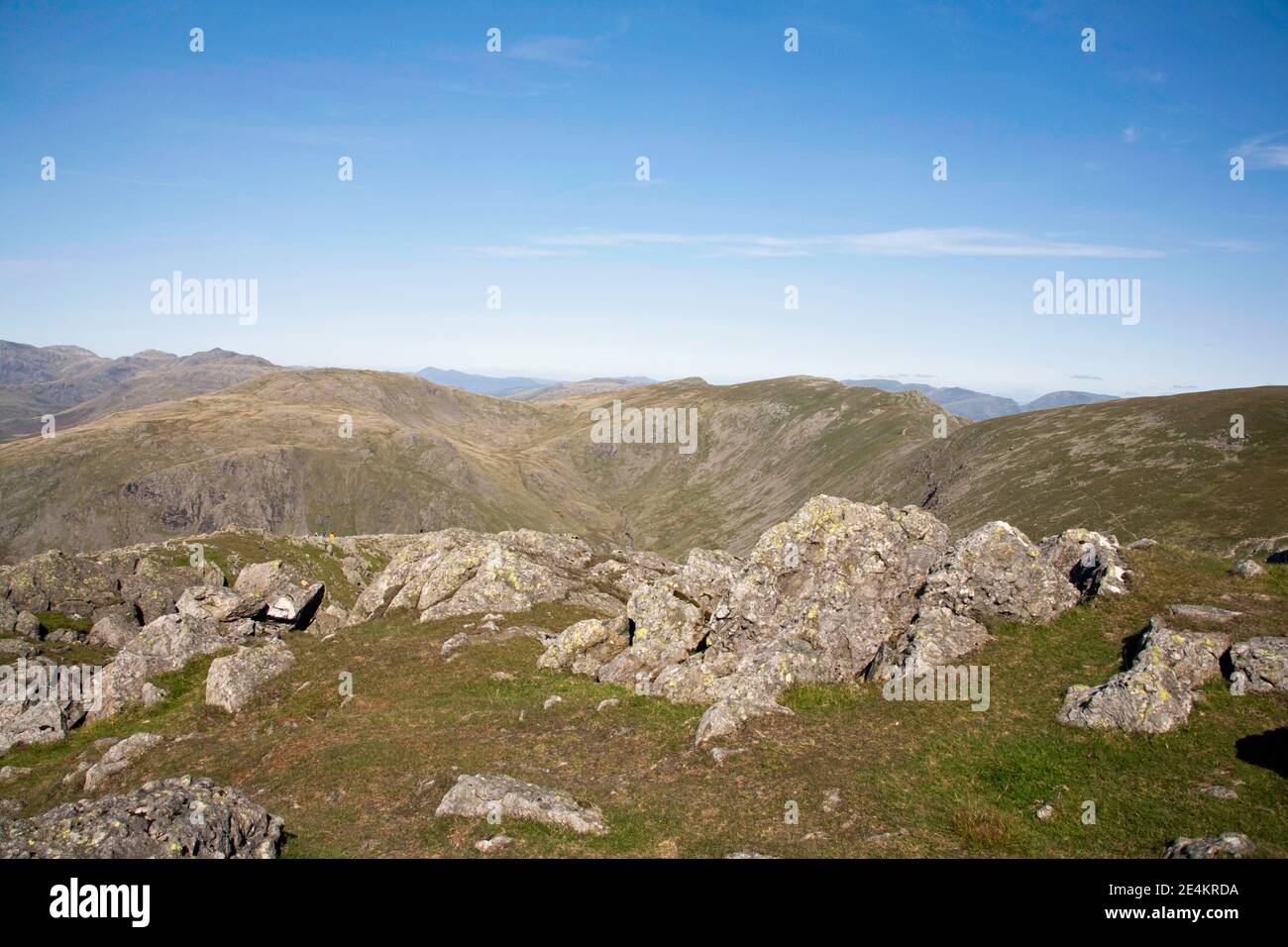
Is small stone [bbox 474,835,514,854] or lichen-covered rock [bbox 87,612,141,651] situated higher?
small stone [bbox 474,835,514,854]

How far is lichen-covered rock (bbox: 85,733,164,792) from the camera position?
28297mm

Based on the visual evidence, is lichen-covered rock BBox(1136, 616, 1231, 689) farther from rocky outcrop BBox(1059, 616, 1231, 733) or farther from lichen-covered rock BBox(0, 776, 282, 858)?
lichen-covered rock BBox(0, 776, 282, 858)

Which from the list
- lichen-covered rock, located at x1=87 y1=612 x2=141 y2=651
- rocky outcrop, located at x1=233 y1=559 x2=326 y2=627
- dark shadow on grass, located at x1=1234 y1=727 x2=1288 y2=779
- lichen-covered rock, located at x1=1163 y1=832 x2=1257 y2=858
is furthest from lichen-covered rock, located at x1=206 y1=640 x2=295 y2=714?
dark shadow on grass, located at x1=1234 y1=727 x2=1288 y2=779

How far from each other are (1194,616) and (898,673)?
37.7ft

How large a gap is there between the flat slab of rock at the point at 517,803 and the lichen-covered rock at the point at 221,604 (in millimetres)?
35032

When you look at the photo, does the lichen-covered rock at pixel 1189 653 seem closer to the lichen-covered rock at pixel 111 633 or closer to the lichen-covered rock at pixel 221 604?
the lichen-covered rock at pixel 221 604

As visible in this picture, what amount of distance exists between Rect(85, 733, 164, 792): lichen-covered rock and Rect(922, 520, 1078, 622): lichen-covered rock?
35604 mm

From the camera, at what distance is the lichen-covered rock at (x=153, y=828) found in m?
16.2

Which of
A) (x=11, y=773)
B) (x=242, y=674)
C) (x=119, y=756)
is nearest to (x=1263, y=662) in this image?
(x=242, y=674)

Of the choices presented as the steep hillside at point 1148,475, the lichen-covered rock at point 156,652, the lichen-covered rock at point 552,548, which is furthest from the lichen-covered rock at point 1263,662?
the steep hillside at point 1148,475

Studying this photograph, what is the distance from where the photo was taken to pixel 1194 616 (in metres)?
26.7

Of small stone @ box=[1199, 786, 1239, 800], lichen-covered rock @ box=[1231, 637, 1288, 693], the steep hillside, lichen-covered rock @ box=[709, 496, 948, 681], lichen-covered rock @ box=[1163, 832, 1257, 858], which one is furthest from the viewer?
the steep hillside
